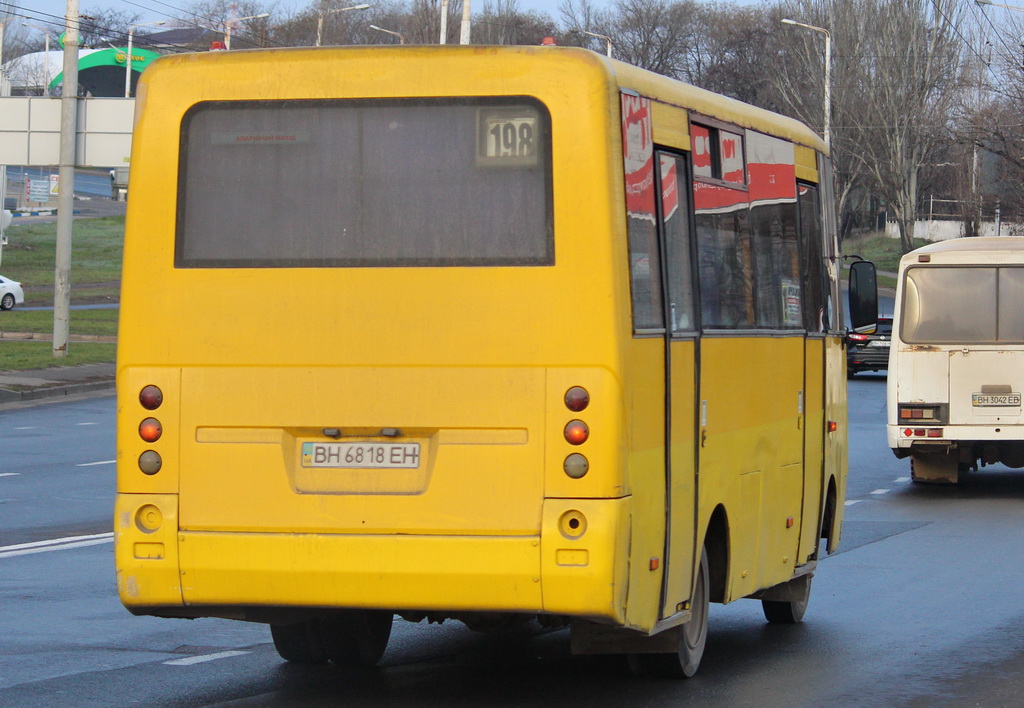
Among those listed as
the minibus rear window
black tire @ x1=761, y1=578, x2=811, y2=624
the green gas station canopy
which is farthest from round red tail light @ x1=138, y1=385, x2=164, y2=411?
the green gas station canopy

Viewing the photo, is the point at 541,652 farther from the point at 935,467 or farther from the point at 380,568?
the point at 935,467

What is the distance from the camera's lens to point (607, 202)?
6.65 meters

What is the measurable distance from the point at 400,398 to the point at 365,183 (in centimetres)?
88

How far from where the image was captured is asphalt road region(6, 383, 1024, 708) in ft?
25.4

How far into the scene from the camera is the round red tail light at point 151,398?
6926 millimetres

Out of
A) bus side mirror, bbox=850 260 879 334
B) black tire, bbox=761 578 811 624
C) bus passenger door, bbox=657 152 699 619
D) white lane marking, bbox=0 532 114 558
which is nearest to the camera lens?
bus passenger door, bbox=657 152 699 619

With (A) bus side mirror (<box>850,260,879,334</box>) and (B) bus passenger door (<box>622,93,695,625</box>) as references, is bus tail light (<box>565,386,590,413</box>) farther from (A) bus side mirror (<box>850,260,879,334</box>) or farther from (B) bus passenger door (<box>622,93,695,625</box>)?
(A) bus side mirror (<box>850,260,879,334</box>)

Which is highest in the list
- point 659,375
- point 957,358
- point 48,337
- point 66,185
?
point 66,185

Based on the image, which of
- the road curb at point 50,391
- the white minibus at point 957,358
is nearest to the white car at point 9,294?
the road curb at point 50,391

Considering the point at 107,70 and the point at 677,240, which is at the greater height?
the point at 107,70

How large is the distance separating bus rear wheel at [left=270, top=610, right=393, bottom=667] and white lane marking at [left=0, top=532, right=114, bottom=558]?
445 centimetres

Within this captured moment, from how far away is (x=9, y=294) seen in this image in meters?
53.1

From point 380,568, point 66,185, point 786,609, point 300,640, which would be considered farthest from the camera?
point 66,185

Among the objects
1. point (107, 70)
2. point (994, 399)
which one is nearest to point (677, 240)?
point (994, 399)
